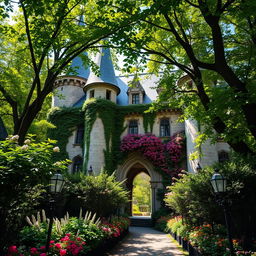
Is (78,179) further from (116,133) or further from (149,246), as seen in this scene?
(116,133)

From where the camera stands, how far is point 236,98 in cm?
643

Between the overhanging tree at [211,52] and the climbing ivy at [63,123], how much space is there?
12.4m

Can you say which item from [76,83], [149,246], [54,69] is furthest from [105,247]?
[76,83]

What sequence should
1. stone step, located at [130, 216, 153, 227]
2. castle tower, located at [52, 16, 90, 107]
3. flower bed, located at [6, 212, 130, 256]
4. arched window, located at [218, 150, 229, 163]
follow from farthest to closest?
castle tower, located at [52, 16, 90, 107], stone step, located at [130, 216, 153, 227], arched window, located at [218, 150, 229, 163], flower bed, located at [6, 212, 130, 256]

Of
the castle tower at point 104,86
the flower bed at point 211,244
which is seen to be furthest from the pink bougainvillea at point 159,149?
the flower bed at point 211,244

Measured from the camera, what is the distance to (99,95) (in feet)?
68.6

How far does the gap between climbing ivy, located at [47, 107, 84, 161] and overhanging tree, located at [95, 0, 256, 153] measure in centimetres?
1244

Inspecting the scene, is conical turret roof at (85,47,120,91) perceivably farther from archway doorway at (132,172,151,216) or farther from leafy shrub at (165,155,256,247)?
archway doorway at (132,172,151,216)

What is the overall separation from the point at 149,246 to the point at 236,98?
23.8ft

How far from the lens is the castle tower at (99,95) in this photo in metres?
18.6

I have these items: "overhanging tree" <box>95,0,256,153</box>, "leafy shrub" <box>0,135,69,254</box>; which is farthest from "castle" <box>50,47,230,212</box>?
"leafy shrub" <box>0,135,69,254</box>

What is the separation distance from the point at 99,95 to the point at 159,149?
7.55 meters

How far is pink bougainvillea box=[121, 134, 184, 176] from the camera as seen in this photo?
1825 centimetres

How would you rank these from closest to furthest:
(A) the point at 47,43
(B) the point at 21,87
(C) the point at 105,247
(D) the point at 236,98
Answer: (D) the point at 236,98
(A) the point at 47,43
(C) the point at 105,247
(B) the point at 21,87
